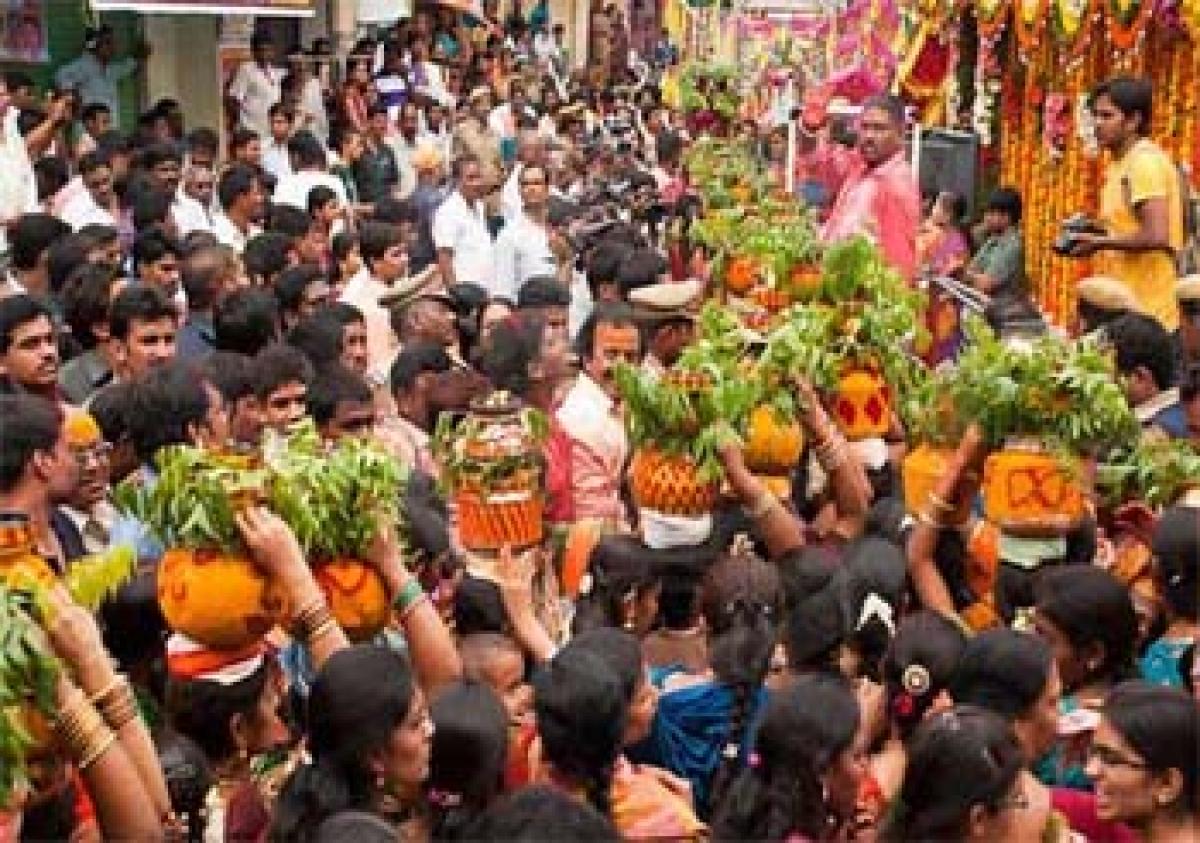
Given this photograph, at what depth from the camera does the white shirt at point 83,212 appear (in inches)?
340

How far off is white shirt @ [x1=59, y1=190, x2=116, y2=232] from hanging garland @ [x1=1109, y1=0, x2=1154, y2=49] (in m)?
4.85

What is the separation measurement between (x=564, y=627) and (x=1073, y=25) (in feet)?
20.3

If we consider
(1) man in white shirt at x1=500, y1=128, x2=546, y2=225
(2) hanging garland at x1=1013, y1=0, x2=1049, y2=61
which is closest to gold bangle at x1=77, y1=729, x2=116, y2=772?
(1) man in white shirt at x1=500, y1=128, x2=546, y2=225

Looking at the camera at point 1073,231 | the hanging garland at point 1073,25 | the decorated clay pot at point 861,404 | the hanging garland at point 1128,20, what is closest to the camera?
the decorated clay pot at point 861,404

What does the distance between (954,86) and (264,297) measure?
648 cm

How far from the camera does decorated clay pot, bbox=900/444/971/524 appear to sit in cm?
438

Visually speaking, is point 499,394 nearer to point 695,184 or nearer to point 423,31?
point 695,184

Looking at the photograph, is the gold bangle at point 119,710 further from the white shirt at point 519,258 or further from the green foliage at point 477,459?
the white shirt at point 519,258

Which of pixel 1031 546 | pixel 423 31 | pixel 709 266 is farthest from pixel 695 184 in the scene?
pixel 423 31

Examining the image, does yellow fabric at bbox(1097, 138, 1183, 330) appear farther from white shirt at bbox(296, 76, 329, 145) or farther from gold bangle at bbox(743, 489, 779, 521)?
white shirt at bbox(296, 76, 329, 145)

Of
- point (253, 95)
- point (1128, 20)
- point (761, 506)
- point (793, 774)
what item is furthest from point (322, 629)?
point (253, 95)

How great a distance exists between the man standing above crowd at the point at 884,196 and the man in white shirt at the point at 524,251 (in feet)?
4.64

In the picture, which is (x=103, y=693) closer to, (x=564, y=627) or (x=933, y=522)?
(x=564, y=627)

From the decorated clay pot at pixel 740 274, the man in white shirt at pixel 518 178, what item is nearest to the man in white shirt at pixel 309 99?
the man in white shirt at pixel 518 178
